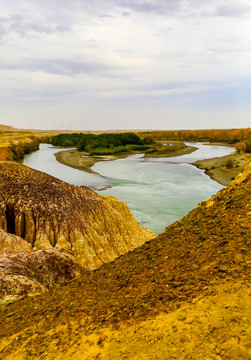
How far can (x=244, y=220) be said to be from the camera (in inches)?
195

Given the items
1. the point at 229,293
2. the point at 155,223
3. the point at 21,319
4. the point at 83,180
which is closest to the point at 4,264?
the point at 21,319

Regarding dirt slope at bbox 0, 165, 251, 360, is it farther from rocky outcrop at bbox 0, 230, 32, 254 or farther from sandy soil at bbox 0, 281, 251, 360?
rocky outcrop at bbox 0, 230, 32, 254

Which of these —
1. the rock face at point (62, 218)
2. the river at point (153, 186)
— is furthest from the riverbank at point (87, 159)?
the rock face at point (62, 218)

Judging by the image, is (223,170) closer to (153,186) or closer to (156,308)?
(153,186)

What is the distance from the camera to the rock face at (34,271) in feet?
17.7

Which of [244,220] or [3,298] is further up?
[244,220]

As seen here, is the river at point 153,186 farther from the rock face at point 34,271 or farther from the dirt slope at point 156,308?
the dirt slope at point 156,308

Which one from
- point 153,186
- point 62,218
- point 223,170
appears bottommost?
point 153,186

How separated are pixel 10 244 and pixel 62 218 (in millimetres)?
1922

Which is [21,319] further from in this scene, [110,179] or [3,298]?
[110,179]

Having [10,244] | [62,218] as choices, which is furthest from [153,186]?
[10,244]

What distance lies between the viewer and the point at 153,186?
1508 inches

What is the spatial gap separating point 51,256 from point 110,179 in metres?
35.2

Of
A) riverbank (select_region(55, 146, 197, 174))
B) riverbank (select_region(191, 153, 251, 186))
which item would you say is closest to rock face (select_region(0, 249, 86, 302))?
riverbank (select_region(191, 153, 251, 186))
